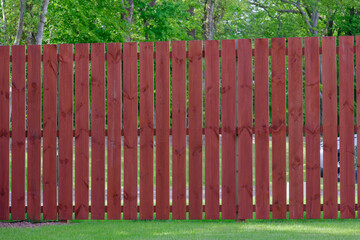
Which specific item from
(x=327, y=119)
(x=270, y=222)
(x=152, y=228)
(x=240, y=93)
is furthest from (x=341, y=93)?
(x=152, y=228)

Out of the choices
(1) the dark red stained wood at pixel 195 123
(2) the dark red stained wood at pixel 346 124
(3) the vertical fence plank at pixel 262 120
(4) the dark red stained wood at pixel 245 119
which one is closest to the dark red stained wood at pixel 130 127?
(1) the dark red stained wood at pixel 195 123

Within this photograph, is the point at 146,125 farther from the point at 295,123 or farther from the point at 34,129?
the point at 295,123

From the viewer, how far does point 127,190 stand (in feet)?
20.3

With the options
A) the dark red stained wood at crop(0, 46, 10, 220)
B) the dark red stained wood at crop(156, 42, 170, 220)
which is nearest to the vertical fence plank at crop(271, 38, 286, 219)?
the dark red stained wood at crop(156, 42, 170, 220)

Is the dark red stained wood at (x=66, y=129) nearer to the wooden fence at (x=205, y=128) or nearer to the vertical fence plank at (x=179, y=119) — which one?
the wooden fence at (x=205, y=128)

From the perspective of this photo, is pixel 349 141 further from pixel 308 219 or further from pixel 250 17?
pixel 250 17

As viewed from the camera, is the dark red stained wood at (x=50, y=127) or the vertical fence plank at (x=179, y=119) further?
the dark red stained wood at (x=50, y=127)

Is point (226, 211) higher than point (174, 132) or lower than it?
lower

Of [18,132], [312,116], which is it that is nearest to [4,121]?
[18,132]

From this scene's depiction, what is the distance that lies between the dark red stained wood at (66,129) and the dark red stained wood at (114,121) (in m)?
0.46

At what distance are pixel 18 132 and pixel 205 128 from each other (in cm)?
218

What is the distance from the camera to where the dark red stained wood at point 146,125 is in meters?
6.12

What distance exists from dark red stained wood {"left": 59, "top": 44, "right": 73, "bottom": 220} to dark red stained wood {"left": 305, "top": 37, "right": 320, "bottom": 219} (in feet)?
8.74

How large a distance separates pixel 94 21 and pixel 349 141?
12620mm
